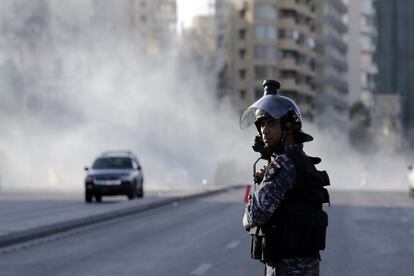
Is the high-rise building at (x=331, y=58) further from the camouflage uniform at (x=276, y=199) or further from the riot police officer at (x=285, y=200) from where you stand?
the camouflage uniform at (x=276, y=199)

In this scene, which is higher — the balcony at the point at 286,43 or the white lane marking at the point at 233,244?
the balcony at the point at 286,43

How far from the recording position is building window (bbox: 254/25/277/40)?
12631 centimetres

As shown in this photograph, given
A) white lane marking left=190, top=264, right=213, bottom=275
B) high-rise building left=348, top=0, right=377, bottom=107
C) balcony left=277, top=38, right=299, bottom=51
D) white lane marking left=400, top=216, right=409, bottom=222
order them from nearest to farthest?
white lane marking left=190, top=264, right=213, bottom=275, white lane marking left=400, top=216, right=409, bottom=222, balcony left=277, top=38, right=299, bottom=51, high-rise building left=348, top=0, right=377, bottom=107

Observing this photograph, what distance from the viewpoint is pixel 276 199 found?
5754 mm

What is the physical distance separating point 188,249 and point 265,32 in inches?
4297

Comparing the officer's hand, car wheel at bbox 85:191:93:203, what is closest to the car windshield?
car wheel at bbox 85:191:93:203

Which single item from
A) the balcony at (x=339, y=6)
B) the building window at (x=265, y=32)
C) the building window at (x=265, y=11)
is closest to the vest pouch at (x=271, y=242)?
the building window at (x=265, y=11)

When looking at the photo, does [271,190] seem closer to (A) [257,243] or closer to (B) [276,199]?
(B) [276,199]

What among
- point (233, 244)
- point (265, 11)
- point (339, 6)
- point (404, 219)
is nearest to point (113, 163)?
point (404, 219)

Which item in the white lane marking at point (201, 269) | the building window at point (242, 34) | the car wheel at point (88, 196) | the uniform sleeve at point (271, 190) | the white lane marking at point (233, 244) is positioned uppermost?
the building window at point (242, 34)

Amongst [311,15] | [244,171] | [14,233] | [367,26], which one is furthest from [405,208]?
[367,26]

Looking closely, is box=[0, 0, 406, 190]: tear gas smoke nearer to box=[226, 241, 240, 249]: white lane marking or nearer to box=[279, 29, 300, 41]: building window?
box=[279, 29, 300, 41]: building window

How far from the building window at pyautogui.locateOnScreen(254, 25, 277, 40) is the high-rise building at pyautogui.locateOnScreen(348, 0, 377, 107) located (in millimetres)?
46746

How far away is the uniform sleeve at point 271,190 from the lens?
5.75 m
